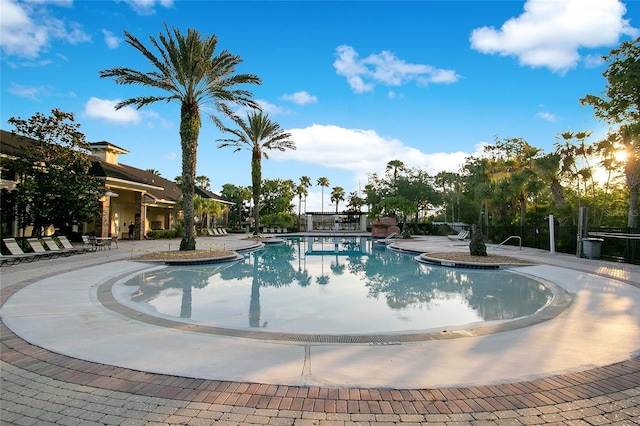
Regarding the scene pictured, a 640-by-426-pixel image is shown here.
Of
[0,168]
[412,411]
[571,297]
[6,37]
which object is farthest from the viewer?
[0,168]

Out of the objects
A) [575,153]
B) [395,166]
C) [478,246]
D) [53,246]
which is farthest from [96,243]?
[395,166]

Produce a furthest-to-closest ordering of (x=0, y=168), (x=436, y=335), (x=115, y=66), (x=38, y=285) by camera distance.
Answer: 1. (x=0, y=168)
2. (x=115, y=66)
3. (x=38, y=285)
4. (x=436, y=335)

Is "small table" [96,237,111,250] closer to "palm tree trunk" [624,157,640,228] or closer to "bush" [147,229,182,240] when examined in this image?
"bush" [147,229,182,240]

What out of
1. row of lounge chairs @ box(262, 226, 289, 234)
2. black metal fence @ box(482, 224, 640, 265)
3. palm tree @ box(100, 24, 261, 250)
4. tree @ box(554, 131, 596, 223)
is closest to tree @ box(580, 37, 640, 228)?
tree @ box(554, 131, 596, 223)

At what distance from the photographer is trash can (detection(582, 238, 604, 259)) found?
1454cm

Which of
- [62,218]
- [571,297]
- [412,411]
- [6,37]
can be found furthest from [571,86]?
[62,218]

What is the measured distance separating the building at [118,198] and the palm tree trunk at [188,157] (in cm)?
706

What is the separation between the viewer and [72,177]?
16.3 meters

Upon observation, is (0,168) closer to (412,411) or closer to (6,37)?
(6,37)

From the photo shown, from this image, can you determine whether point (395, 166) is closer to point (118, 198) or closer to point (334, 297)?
point (118, 198)

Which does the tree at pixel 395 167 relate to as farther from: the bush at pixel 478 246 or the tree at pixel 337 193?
the bush at pixel 478 246

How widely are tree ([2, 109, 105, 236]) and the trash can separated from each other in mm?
22731

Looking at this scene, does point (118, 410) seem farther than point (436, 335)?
No

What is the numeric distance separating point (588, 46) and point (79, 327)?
20.0 metres
